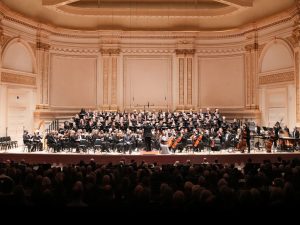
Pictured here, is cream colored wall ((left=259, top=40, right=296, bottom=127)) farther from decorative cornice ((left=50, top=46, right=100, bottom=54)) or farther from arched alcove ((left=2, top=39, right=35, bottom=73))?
Result: arched alcove ((left=2, top=39, right=35, bottom=73))

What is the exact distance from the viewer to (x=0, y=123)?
14.8 meters

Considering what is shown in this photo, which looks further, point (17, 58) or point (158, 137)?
point (17, 58)

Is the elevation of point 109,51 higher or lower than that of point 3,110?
higher

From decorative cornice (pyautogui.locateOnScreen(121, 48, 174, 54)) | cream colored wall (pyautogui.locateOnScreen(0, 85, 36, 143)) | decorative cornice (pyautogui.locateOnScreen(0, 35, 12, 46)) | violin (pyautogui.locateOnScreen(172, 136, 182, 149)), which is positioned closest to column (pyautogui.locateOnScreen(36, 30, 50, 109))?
cream colored wall (pyautogui.locateOnScreen(0, 85, 36, 143))

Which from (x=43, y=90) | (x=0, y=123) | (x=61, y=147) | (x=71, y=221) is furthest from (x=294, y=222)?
(x=43, y=90)

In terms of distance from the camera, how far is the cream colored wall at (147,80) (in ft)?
64.7

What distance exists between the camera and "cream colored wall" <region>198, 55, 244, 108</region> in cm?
1903

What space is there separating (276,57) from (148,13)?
700 cm

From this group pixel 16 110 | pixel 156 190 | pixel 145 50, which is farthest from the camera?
pixel 145 50

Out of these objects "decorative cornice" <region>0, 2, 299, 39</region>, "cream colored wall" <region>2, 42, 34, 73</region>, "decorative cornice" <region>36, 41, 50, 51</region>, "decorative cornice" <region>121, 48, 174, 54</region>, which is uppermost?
"decorative cornice" <region>0, 2, 299, 39</region>

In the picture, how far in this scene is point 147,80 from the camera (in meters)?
19.9

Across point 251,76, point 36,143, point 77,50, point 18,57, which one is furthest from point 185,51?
point 36,143

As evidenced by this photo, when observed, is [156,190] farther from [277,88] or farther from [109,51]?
[109,51]

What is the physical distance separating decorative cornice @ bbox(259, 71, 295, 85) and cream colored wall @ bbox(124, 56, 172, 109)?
5211 millimetres
